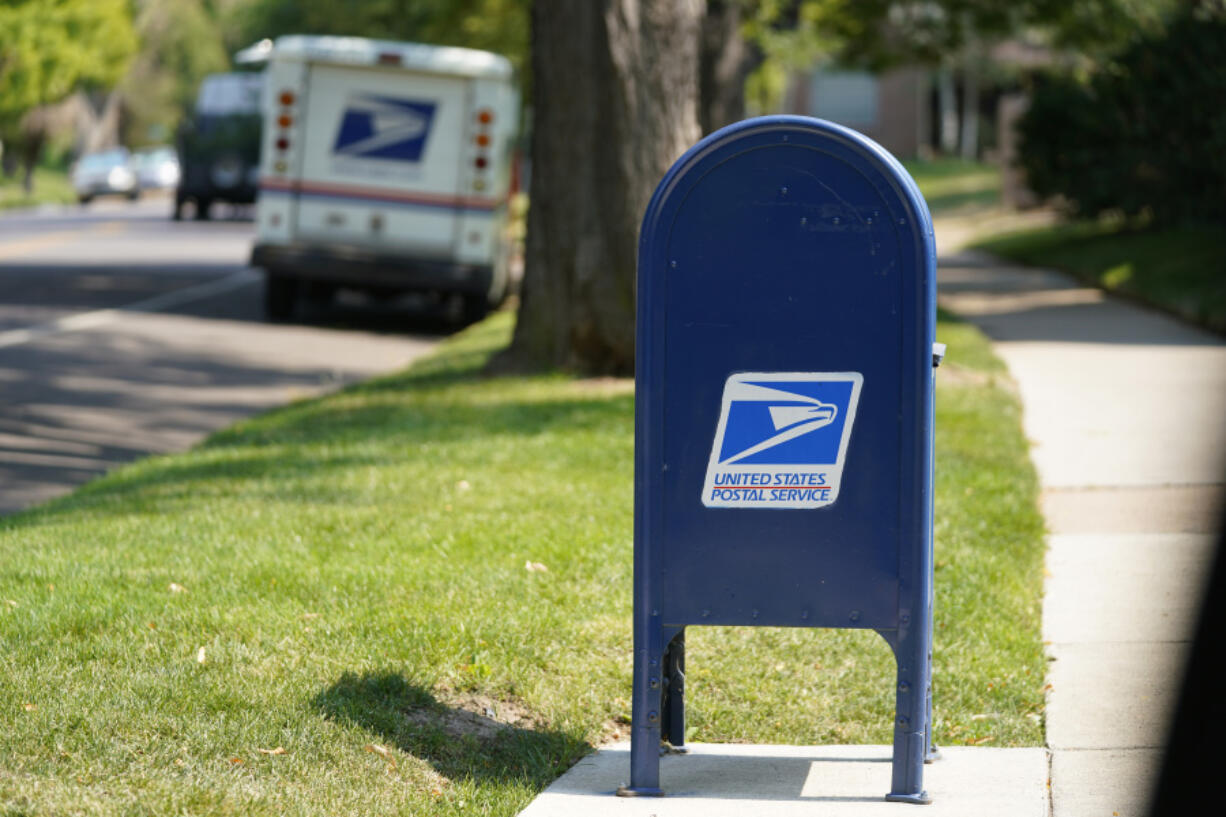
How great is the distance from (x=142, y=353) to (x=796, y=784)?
11263 millimetres

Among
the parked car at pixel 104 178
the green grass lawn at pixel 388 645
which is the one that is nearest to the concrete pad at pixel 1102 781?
the green grass lawn at pixel 388 645

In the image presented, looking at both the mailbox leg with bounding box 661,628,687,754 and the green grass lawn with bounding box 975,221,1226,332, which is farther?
the green grass lawn with bounding box 975,221,1226,332

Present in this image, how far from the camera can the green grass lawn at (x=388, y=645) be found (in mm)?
4312

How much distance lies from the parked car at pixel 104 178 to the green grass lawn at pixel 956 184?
2472 centimetres

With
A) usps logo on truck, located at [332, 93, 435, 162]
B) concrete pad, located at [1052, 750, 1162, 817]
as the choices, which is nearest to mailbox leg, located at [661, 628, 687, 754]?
concrete pad, located at [1052, 750, 1162, 817]

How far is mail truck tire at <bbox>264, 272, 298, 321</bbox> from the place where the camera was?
57.2 feet

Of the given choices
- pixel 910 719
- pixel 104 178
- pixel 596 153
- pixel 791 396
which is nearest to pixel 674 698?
pixel 910 719

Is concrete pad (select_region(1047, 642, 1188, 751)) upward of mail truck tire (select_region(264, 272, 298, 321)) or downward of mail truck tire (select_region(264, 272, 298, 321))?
upward

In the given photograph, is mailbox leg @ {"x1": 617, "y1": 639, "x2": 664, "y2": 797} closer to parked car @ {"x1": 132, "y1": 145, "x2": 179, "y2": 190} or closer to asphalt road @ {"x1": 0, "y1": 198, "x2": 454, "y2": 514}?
asphalt road @ {"x1": 0, "y1": 198, "x2": 454, "y2": 514}

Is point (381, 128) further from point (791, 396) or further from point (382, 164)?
point (791, 396)

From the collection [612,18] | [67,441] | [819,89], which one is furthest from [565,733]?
[819,89]

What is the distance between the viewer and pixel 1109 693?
514 cm

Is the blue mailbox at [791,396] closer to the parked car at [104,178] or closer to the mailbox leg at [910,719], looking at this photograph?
the mailbox leg at [910,719]

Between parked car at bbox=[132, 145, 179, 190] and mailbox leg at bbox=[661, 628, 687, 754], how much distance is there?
53123 millimetres
